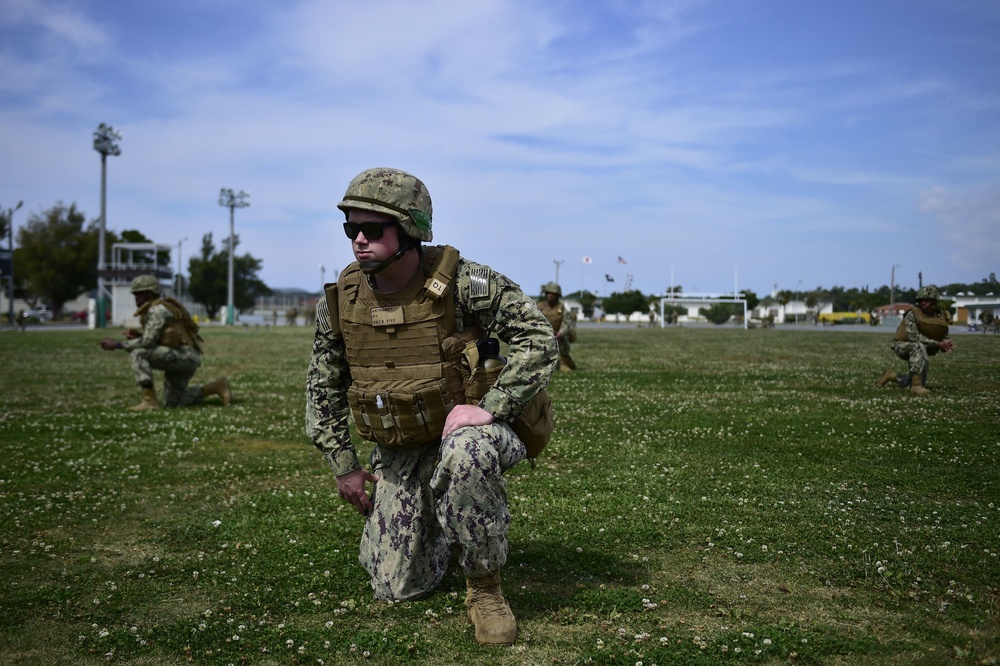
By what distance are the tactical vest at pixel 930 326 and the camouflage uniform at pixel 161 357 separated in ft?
48.8

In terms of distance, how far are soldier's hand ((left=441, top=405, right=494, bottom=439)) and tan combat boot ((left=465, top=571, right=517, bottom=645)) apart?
0.94 meters

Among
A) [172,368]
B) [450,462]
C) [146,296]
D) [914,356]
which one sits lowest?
[172,368]

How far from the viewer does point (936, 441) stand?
36.6 feet

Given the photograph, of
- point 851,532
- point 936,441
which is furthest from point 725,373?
point 851,532

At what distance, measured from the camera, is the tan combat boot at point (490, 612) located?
4711 millimetres

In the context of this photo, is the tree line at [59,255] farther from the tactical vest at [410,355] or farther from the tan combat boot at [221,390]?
the tactical vest at [410,355]

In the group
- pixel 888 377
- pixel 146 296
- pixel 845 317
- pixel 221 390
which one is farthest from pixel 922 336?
pixel 845 317

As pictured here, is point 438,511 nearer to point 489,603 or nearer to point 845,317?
point 489,603

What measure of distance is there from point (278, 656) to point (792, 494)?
554 centimetres

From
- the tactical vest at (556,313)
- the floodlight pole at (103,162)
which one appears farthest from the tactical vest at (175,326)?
the floodlight pole at (103,162)

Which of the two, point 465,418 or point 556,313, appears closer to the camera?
point 465,418

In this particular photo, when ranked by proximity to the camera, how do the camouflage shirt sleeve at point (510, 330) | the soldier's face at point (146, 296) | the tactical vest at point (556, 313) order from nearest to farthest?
the camouflage shirt sleeve at point (510, 330) → the soldier's face at point (146, 296) → the tactical vest at point (556, 313)

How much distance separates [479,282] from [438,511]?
1470 mm

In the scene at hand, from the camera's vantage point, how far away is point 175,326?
15.7 metres
